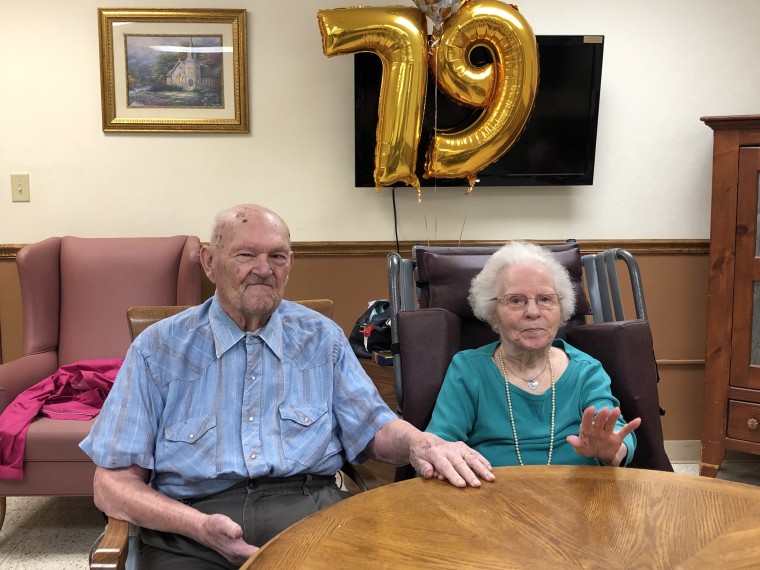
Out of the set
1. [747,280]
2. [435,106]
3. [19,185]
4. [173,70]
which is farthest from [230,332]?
[747,280]

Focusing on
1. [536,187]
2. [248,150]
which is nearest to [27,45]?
[248,150]

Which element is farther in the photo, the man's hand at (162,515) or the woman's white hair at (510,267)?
the woman's white hair at (510,267)

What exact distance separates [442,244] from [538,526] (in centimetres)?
234

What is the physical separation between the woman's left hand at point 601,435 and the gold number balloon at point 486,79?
1.74 metres

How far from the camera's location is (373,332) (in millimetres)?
2588

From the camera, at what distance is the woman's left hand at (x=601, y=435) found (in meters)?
1.39

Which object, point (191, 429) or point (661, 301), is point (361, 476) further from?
point (661, 301)

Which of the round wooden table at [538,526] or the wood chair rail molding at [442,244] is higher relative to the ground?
the wood chair rail molding at [442,244]

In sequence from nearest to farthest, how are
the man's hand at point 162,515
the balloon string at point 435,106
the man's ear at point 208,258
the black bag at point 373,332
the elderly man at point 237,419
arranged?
the man's hand at point 162,515, the elderly man at point 237,419, the man's ear at point 208,258, the black bag at point 373,332, the balloon string at point 435,106

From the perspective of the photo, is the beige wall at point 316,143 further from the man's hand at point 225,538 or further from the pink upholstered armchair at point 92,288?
the man's hand at point 225,538

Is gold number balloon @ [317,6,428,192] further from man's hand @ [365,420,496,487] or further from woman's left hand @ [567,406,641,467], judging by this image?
woman's left hand @ [567,406,641,467]

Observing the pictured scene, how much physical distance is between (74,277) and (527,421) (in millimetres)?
2157

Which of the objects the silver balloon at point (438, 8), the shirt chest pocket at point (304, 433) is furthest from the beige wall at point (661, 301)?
the shirt chest pocket at point (304, 433)

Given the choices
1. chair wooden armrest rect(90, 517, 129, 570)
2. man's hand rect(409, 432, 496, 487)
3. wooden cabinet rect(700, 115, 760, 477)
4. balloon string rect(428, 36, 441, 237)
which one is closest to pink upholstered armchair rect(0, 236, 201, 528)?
balloon string rect(428, 36, 441, 237)
